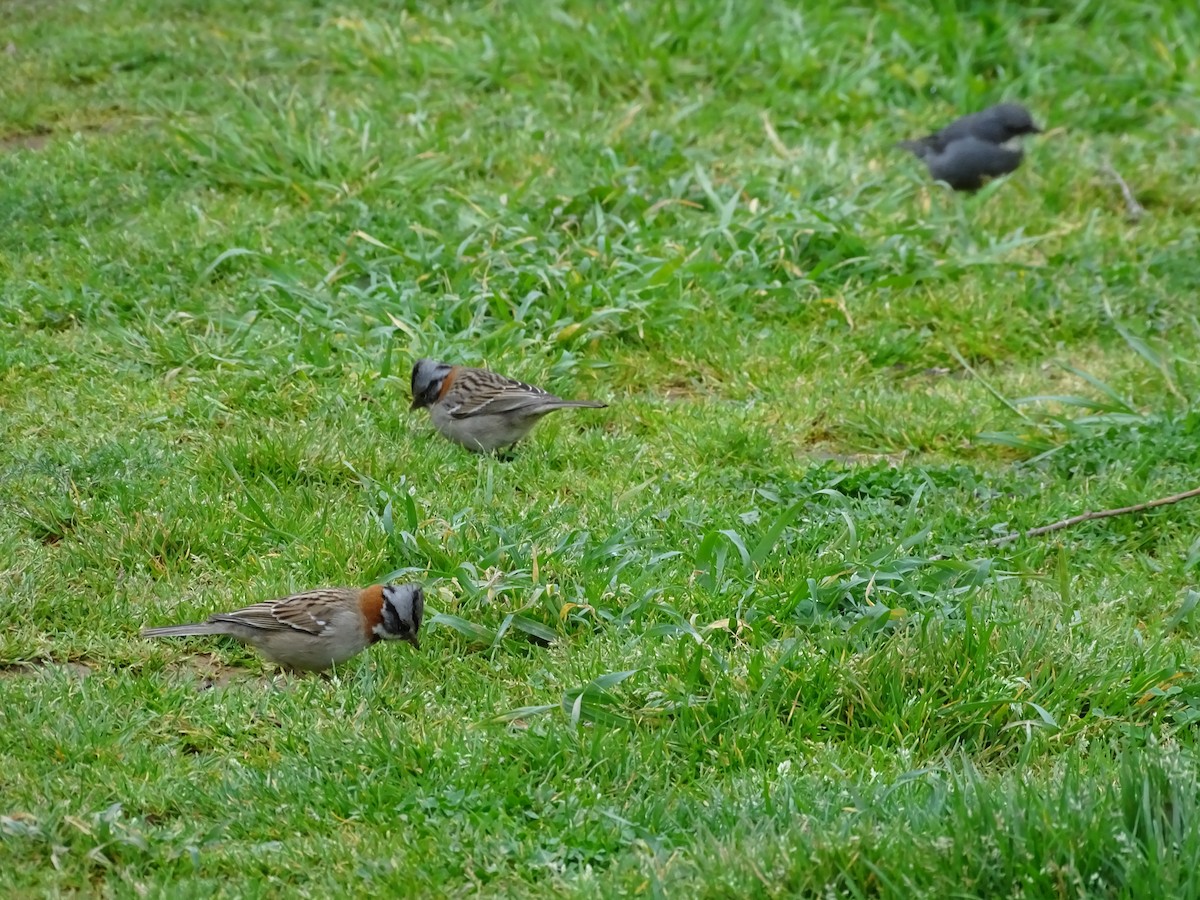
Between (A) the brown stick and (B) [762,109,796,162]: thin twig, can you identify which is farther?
(B) [762,109,796,162]: thin twig

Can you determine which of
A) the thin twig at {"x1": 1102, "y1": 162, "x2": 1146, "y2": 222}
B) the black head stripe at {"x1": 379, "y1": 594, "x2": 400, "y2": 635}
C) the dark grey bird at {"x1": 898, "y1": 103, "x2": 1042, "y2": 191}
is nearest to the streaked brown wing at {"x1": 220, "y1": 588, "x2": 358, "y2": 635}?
the black head stripe at {"x1": 379, "y1": 594, "x2": 400, "y2": 635}

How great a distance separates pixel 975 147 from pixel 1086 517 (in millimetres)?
4100

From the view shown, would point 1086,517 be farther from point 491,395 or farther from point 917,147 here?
point 917,147

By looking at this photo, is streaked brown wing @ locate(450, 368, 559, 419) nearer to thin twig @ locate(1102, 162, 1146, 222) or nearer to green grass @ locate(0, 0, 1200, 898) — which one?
green grass @ locate(0, 0, 1200, 898)

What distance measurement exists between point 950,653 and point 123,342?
4513mm

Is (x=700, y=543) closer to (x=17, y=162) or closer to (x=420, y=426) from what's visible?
(x=420, y=426)

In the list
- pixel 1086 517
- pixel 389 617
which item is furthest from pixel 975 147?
pixel 389 617

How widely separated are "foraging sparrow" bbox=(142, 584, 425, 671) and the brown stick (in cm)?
247

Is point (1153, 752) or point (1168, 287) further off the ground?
point (1153, 752)

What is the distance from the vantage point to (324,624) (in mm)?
5367

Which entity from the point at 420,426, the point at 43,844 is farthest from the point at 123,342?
the point at 43,844

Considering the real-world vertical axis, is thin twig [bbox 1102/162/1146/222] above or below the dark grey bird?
below

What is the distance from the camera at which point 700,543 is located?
20.0 feet

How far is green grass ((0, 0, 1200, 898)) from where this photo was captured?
14.7ft
